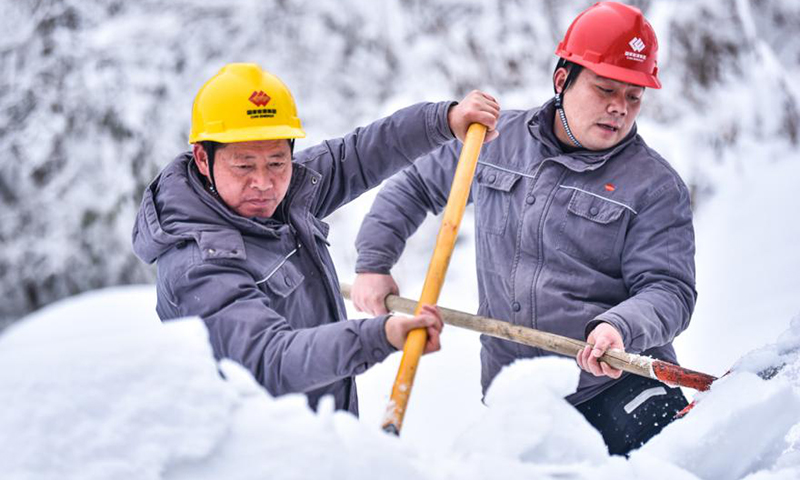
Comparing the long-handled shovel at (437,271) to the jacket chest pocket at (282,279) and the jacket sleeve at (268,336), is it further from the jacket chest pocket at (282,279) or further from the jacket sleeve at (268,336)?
the jacket chest pocket at (282,279)

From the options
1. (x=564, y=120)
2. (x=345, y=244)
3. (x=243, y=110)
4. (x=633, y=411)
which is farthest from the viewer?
(x=345, y=244)

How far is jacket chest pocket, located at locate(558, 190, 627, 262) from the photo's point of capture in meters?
2.27

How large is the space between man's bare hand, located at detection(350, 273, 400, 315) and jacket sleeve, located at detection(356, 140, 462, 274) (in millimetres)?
27

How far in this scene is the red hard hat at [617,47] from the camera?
2.33 metres

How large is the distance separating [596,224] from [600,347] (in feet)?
1.36

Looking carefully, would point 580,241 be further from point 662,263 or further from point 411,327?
point 411,327

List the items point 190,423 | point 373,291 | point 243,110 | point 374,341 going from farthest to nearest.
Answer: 1. point 373,291
2. point 243,110
3. point 374,341
4. point 190,423

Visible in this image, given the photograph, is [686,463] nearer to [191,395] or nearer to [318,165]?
[191,395]

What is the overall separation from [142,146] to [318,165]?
359 cm

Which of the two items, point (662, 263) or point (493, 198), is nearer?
point (662, 263)

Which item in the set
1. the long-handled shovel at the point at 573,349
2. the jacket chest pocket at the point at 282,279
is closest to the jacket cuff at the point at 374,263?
the long-handled shovel at the point at 573,349

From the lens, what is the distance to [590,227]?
7.54 feet

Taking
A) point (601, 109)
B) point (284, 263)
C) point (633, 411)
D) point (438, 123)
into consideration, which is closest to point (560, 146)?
point (601, 109)

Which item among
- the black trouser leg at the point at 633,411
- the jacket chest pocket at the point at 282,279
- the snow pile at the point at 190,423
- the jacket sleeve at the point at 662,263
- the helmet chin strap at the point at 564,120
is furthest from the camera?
the helmet chin strap at the point at 564,120
